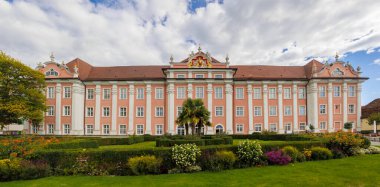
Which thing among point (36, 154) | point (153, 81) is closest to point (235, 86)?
point (153, 81)

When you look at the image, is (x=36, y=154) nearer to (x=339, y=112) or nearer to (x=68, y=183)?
(x=68, y=183)

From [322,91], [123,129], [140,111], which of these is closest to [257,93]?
[322,91]

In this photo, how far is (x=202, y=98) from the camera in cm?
3688

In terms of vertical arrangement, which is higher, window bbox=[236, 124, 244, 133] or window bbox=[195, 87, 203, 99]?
window bbox=[195, 87, 203, 99]

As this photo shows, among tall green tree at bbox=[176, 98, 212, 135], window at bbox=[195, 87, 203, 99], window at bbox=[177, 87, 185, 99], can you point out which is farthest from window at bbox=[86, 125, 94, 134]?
tall green tree at bbox=[176, 98, 212, 135]

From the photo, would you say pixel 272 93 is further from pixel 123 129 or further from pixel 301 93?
pixel 123 129

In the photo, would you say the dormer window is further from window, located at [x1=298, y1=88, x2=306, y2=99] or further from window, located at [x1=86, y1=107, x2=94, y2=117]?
window, located at [x1=298, y1=88, x2=306, y2=99]

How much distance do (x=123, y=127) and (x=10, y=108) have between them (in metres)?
15.2

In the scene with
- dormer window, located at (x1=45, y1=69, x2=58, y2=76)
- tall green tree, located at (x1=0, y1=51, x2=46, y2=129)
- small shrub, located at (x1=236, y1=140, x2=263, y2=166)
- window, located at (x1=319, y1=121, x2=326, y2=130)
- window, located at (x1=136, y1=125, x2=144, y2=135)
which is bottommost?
window, located at (x1=136, y1=125, x2=144, y2=135)

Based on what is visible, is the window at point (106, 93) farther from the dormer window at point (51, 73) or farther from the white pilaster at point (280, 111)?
the white pilaster at point (280, 111)

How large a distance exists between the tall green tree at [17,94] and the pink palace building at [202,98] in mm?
5363

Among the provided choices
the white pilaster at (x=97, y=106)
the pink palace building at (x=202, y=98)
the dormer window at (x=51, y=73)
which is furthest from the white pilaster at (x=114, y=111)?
the dormer window at (x=51, y=73)

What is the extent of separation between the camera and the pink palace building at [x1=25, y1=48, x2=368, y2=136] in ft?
120

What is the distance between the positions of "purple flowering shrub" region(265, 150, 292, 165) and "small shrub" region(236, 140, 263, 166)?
25.0 inches
